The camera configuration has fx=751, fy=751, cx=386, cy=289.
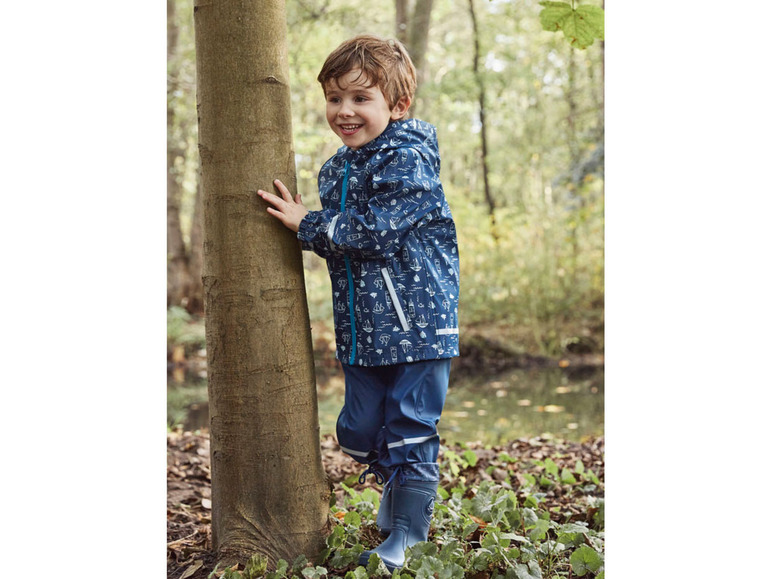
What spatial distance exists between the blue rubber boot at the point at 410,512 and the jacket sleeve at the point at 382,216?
63 cm

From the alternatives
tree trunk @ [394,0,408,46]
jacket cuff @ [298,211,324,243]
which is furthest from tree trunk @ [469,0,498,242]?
jacket cuff @ [298,211,324,243]

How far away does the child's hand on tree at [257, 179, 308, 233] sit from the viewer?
200 cm

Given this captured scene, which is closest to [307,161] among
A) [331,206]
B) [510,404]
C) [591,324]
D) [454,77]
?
[454,77]

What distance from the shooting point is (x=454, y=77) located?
1036cm

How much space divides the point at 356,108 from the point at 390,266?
45cm

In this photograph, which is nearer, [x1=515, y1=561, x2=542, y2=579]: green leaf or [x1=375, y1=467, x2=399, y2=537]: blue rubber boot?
[x1=515, y1=561, x2=542, y2=579]: green leaf

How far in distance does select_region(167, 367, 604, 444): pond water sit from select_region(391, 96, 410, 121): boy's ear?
111 inches

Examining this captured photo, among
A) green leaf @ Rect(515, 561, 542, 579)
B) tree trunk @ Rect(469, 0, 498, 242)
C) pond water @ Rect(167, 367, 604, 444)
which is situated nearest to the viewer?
green leaf @ Rect(515, 561, 542, 579)

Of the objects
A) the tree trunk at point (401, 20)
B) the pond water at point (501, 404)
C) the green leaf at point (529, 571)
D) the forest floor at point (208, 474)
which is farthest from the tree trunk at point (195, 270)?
the green leaf at point (529, 571)

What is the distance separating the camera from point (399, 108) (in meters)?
2.17

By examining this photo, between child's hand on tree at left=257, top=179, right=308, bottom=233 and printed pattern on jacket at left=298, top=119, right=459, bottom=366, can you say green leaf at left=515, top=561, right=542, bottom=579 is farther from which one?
child's hand on tree at left=257, top=179, right=308, bottom=233

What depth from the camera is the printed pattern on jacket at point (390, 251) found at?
2.03m

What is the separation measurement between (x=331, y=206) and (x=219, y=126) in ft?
1.28

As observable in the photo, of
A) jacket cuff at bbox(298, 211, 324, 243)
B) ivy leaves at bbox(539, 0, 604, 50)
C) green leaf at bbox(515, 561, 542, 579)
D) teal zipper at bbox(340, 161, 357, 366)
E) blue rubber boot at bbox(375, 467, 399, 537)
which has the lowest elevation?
green leaf at bbox(515, 561, 542, 579)
